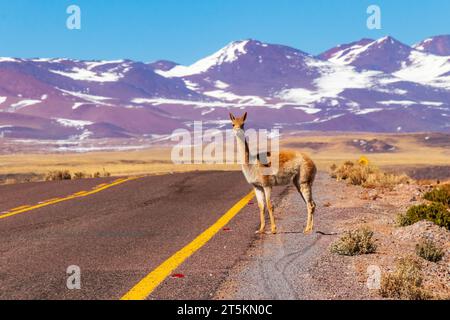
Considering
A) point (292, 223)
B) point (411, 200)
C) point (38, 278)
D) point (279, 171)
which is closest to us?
point (38, 278)

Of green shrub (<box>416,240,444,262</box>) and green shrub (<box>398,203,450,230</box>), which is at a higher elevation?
green shrub (<box>398,203,450,230</box>)

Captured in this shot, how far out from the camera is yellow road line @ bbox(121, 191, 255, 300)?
18.1 ft

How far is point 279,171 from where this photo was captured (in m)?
8.16

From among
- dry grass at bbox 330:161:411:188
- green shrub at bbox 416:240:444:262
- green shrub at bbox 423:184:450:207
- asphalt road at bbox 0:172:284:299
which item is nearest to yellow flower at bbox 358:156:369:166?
dry grass at bbox 330:161:411:188

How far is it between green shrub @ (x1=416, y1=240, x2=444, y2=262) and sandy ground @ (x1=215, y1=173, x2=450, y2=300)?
10 centimetres

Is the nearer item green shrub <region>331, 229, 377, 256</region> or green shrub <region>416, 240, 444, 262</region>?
green shrub <region>331, 229, 377, 256</region>

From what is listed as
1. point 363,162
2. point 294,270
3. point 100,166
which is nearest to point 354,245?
point 294,270

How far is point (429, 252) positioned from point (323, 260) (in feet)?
4.65

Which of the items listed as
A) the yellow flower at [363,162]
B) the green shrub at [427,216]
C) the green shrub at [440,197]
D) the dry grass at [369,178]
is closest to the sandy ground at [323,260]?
the green shrub at [427,216]

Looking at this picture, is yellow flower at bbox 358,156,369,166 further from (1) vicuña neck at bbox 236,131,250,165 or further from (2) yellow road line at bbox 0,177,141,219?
(1) vicuña neck at bbox 236,131,250,165

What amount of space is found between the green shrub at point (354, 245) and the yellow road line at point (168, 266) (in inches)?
65.5

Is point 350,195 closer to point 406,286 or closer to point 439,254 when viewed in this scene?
point 439,254
